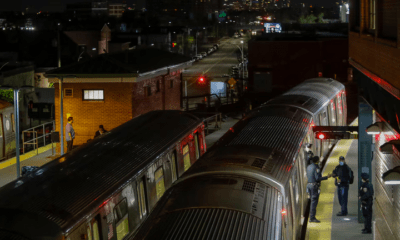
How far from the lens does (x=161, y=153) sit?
1134cm

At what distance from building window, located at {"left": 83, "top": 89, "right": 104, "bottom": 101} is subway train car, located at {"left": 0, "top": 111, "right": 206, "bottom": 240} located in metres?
7.88

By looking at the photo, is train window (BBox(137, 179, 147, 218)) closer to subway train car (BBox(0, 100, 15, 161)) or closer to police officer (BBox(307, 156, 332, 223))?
police officer (BBox(307, 156, 332, 223))

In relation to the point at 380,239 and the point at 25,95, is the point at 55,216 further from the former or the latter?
the point at 25,95

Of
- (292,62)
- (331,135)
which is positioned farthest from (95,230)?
(292,62)

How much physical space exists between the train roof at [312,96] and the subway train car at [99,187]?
4.04m

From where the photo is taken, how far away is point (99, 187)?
8289 millimetres

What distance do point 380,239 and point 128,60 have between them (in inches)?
595

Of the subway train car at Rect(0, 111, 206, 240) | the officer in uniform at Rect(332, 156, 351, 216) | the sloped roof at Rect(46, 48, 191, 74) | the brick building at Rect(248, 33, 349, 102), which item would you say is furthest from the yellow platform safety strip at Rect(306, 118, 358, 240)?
the brick building at Rect(248, 33, 349, 102)

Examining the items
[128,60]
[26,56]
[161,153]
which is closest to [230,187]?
[161,153]

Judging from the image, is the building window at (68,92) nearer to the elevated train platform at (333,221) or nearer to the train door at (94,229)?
the elevated train platform at (333,221)

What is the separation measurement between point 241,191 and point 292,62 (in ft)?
142

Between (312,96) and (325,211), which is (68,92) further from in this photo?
(325,211)

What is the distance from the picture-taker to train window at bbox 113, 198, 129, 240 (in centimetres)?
871

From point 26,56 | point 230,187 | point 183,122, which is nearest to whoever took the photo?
point 230,187
